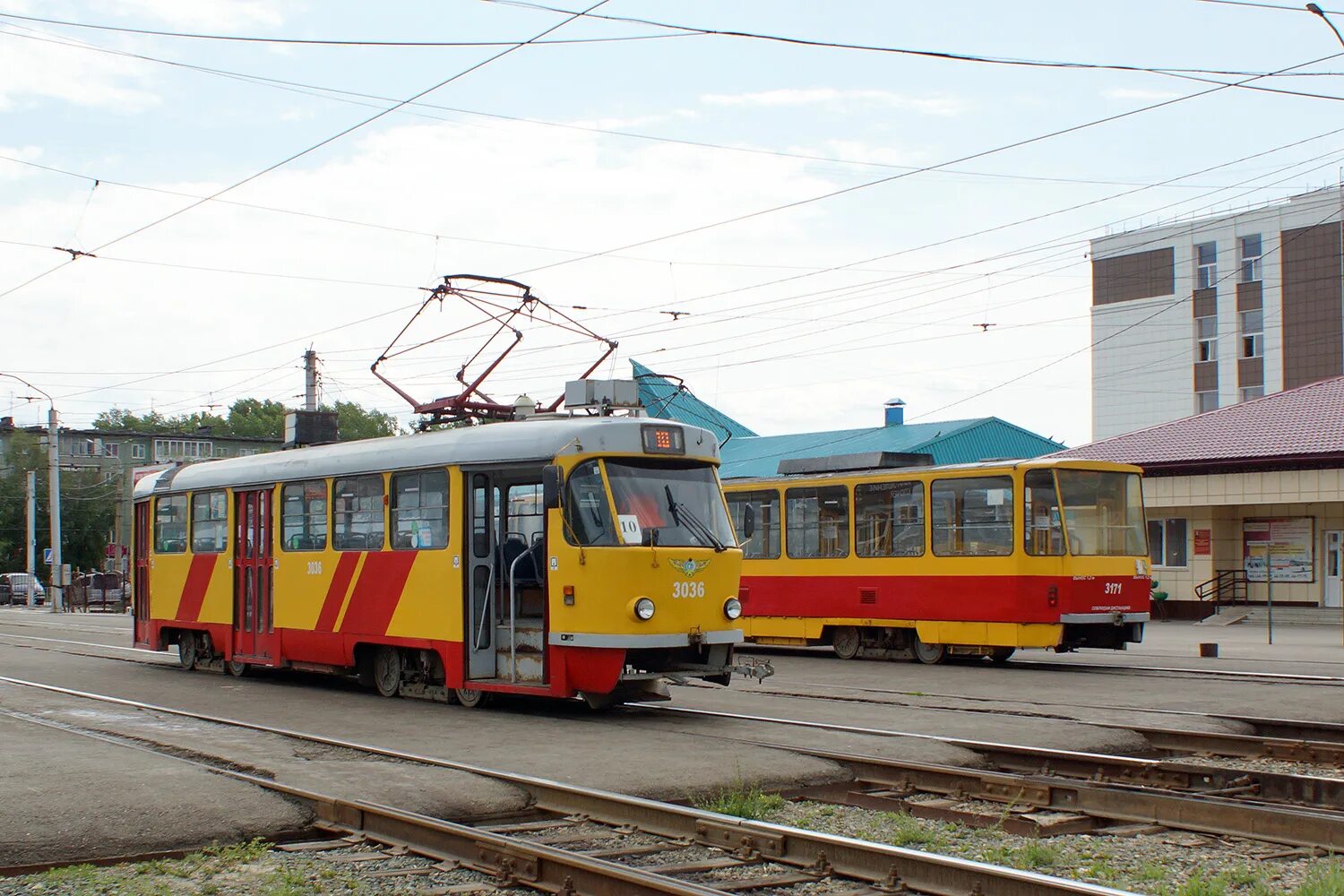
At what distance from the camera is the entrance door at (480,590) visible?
1402 centimetres

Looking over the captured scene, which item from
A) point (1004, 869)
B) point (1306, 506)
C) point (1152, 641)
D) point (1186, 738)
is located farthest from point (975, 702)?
point (1306, 506)

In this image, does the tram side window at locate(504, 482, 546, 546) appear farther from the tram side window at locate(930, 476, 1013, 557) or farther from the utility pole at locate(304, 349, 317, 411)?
the utility pole at locate(304, 349, 317, 411)

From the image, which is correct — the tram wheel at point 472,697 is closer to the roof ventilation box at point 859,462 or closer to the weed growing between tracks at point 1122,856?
the weed growing between tracks at point 1122,856

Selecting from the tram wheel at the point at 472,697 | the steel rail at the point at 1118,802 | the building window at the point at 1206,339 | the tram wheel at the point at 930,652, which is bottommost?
the tram wheel at the point at 930,652

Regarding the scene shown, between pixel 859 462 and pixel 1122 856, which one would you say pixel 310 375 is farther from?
pixel 1122 856

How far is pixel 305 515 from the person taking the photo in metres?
16.9

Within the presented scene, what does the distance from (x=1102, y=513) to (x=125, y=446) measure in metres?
94.6

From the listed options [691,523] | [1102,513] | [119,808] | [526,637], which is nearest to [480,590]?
[526,637]

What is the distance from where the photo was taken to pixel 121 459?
3991 inches

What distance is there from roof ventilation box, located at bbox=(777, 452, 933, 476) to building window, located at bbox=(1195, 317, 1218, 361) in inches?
1656

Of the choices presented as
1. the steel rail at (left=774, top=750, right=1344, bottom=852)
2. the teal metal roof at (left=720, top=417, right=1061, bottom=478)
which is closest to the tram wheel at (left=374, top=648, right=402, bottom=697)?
the steel rail at (left=774, top=750, right=1344, bottom=852)

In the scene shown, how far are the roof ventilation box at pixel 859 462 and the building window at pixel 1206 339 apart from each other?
4206cm

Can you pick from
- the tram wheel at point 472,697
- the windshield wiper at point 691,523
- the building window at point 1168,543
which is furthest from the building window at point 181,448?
the windshield wiper at point 691,523

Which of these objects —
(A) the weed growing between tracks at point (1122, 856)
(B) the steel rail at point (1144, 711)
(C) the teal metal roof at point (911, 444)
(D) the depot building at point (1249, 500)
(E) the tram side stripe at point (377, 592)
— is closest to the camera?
(A) the weed growing between tracks at point (1122, 856)
